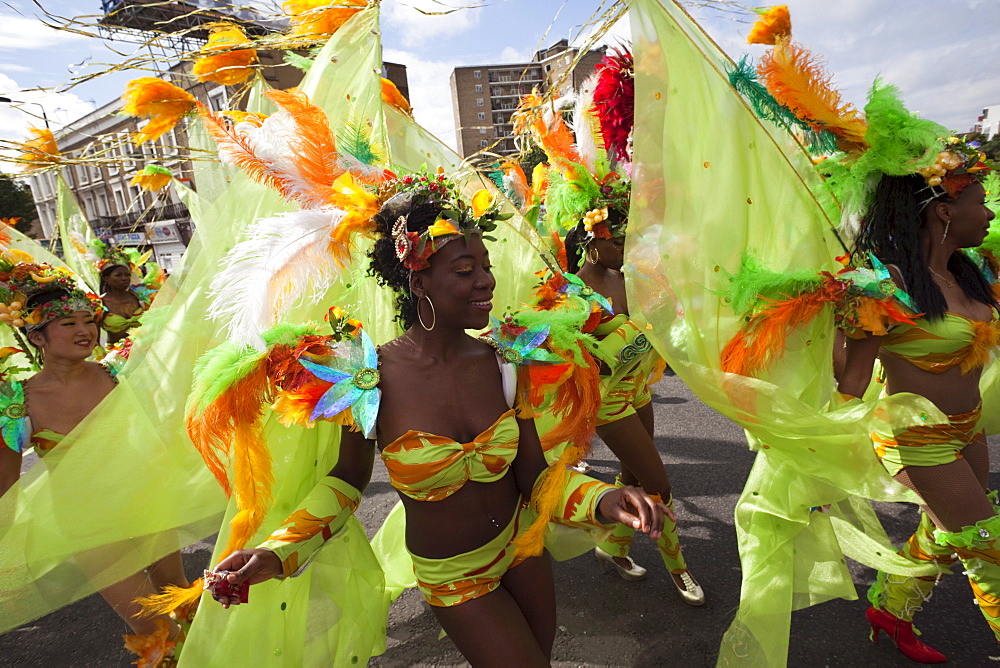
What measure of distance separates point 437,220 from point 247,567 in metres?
1.11

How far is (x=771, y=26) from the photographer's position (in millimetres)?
2086

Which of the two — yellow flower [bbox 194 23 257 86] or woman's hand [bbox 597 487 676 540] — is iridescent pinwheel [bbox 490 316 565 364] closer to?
woman's hand [bbox 597 487 676 540]

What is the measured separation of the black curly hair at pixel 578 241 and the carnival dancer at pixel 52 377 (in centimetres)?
269

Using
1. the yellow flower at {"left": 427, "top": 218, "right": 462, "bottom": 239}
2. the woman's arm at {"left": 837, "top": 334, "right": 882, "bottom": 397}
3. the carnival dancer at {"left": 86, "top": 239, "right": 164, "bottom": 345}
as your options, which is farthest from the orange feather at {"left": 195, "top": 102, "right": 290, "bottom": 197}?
the carnival dancer at {"left": 86, "top": 239, "right": 164, "bottom": 345}

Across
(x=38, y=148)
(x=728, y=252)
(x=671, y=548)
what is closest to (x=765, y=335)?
(x=728, y=252)

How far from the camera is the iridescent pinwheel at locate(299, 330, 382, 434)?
1766mm

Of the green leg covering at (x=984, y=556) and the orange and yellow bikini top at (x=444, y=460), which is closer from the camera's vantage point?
the orange and yellow bikini top at (x=444, y=460)

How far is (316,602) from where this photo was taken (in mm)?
2141

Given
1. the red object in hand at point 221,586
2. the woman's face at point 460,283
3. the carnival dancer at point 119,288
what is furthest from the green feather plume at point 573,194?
the carnival dancer at point 119,288

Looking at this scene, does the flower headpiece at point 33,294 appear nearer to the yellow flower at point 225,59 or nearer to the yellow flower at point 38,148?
the yellow flower at point 38,148

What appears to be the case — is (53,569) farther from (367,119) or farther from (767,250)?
(767,250)

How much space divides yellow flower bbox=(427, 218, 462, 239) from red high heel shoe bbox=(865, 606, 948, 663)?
8.24 feet

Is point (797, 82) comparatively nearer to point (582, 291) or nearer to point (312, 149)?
point (582, 291)

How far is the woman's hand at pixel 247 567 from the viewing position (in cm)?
154
